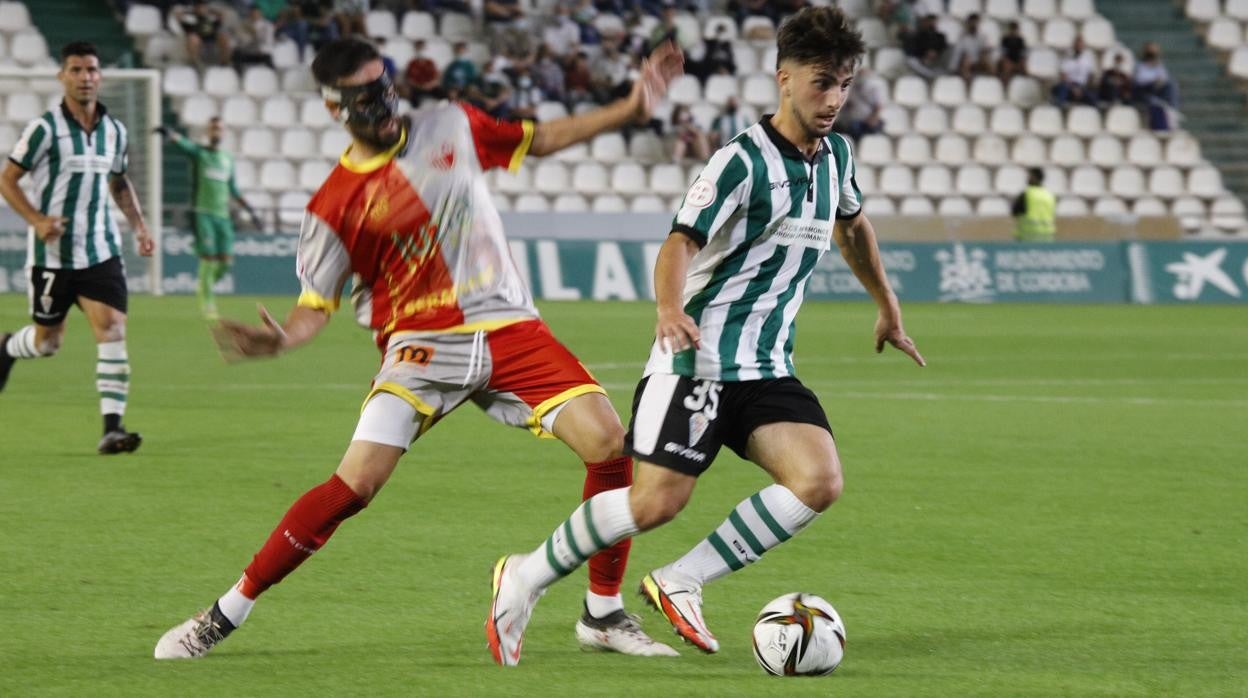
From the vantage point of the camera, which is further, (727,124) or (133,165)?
(727,124)

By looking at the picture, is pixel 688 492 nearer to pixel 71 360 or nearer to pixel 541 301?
pixel 71 360

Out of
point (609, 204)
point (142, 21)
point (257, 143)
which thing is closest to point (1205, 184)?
point (609, 204)

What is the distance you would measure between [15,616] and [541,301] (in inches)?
759

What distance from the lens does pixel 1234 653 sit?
203 inches

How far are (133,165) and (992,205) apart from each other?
532 inches

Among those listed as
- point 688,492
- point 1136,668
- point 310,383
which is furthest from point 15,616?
point 310,383

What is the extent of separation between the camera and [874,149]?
29.5 m

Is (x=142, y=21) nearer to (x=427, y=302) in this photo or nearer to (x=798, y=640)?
(x=427, y=302)

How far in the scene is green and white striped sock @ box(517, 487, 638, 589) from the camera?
5.02 metres

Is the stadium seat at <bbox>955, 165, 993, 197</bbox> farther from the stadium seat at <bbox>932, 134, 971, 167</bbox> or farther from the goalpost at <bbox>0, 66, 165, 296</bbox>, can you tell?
the goalpost at <bbox>0, 66, 165, 296</bbox>

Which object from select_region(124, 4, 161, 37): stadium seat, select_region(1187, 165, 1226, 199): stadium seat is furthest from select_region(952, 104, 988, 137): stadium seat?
A: select_region(124, 4, 161, 37): stadium seat

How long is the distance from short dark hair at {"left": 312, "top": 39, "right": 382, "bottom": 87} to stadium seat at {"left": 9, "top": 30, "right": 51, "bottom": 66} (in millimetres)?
23868

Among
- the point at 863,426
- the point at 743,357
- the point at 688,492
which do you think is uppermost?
the point at 743,357

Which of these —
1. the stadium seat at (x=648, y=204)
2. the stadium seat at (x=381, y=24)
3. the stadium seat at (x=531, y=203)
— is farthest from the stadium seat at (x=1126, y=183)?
the stadium seat at (x=381, y=24)
